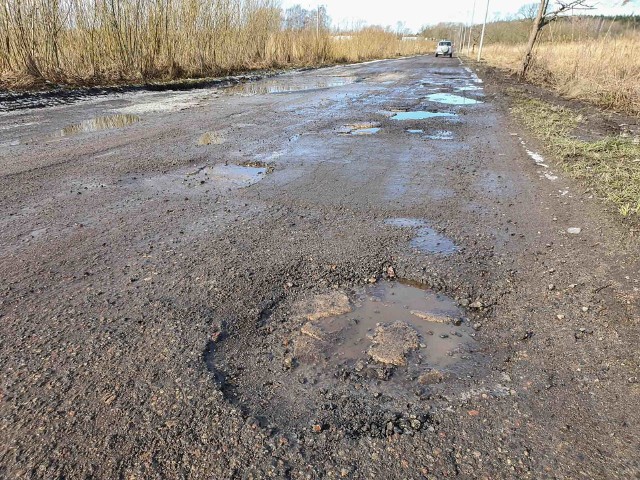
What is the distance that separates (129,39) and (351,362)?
52.3ft

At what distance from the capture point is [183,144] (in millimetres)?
6348

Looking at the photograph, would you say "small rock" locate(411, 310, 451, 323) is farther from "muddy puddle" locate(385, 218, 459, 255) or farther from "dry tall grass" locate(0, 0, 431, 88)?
"dry tall grass" locate(0, 0, 431, 88)

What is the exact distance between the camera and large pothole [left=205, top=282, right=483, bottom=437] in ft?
5.95

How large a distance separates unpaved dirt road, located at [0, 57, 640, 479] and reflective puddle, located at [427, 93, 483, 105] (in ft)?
23.1

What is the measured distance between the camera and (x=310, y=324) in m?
2.42

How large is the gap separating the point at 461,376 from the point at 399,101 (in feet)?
34.8

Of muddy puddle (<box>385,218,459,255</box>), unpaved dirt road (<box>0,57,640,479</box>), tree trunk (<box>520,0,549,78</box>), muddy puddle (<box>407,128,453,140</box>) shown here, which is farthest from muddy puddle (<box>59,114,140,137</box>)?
tree trunk (<box>520,0,549,78</box>)

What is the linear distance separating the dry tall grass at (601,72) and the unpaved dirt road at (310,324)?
6.95 metres

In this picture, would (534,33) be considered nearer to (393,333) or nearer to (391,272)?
(391,272)

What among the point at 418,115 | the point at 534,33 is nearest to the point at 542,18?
the point at 534,33

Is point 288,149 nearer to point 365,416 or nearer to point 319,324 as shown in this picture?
point 319,324

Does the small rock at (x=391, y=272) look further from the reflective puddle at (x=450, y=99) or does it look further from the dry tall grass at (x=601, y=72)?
the reflective puddle at (x=450, y=99)

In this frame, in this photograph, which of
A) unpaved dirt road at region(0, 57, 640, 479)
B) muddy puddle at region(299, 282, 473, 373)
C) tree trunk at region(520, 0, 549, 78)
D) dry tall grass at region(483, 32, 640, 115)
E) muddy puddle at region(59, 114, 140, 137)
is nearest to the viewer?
unpaved dirt road at region(0, 57, 640, 479)

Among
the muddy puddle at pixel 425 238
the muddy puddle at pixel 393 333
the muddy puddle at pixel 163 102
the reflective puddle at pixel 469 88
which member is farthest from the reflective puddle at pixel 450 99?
the muddy puddle at pixel 393 333
